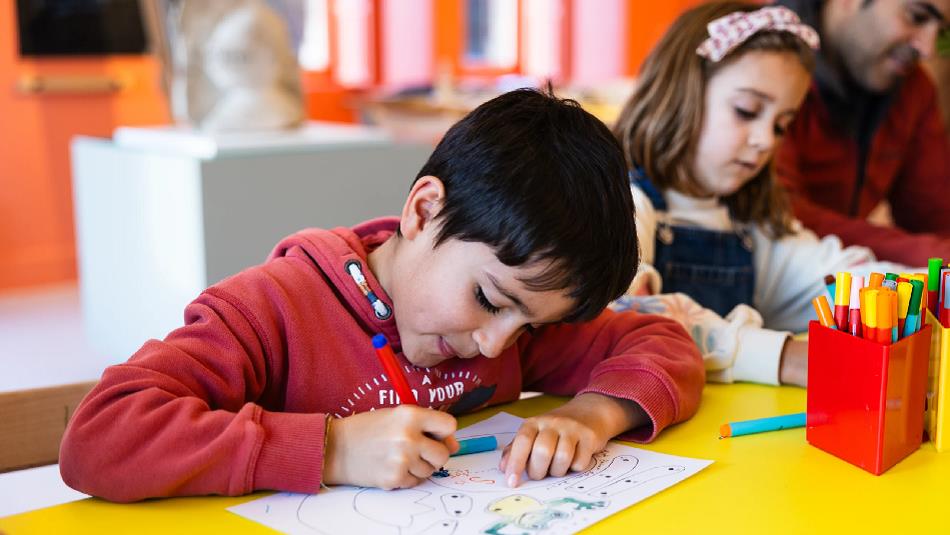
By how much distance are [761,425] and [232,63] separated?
1.87 metres

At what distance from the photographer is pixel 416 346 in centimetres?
95

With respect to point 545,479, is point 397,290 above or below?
above


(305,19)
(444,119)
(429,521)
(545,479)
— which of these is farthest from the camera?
(305,19)

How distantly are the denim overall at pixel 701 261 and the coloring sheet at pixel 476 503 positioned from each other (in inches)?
23.9

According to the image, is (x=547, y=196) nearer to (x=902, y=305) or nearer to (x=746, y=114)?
(x=902, y=305)

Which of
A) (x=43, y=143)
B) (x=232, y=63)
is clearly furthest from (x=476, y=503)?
(x=43, y=143)

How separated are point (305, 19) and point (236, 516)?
173 inches

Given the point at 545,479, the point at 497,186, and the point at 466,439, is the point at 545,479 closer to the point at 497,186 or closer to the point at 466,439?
the point at 466,439

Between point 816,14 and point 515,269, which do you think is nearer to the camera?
point 515,269

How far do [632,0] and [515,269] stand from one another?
5.89m

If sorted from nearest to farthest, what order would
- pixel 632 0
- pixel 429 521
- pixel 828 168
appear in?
pixel 429 521 < pixel 828 168 < pixel 632 0

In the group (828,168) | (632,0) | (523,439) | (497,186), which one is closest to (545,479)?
(523,439)

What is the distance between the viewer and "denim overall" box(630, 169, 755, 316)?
1.45 metres

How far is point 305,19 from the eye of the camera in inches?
192
